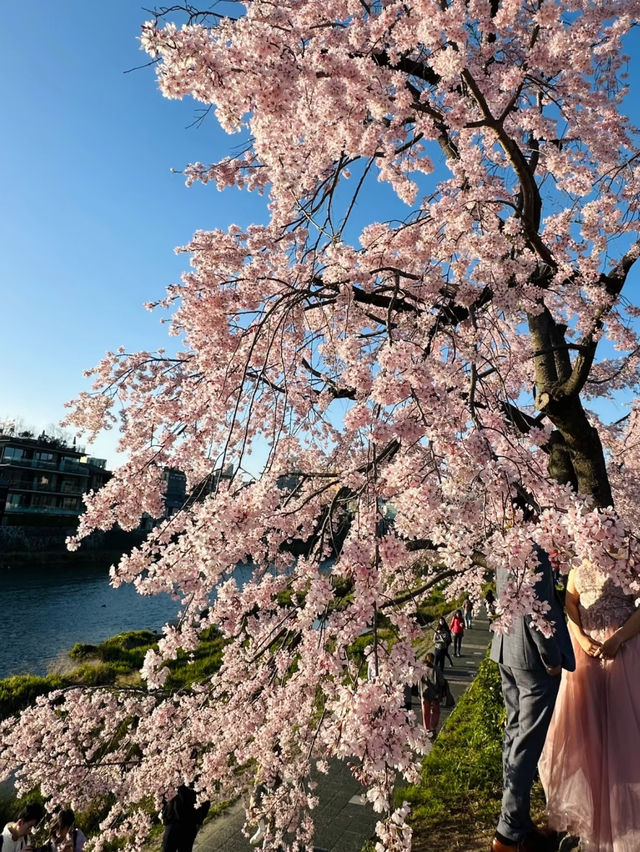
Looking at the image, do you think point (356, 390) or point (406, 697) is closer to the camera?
point (356, 390)

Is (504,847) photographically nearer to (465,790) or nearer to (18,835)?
(465,790)

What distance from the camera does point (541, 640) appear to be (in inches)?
106

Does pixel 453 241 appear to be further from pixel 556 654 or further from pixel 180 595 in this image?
A: pixel 180 595

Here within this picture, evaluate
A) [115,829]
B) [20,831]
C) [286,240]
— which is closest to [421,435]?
[286,240]

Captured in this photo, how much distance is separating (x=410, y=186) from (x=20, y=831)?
7.59m

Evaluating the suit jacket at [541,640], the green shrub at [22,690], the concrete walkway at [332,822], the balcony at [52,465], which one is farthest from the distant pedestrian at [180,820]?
the balcony at [52,465]

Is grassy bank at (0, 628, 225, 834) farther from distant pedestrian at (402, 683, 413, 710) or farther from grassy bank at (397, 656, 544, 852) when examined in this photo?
distant pedestrian at (402, 683, 413, 710)

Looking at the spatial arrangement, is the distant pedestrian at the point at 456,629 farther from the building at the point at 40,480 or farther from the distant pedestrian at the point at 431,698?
the building at the point at 40,480

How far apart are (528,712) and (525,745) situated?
191mm

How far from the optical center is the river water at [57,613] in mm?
18672

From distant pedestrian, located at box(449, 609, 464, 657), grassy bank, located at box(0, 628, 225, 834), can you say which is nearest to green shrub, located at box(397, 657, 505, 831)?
grassy bank, located at box(0, 628, 225, 834)

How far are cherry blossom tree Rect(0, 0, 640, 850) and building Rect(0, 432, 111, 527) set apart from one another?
4165 cm

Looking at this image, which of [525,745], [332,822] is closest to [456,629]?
[332,822]

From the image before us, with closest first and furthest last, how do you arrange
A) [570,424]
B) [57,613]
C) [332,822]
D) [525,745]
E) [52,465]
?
1. [525,745]
2. [570,424]
3. [332,822]
4. [57,613]
5. [52,465]
